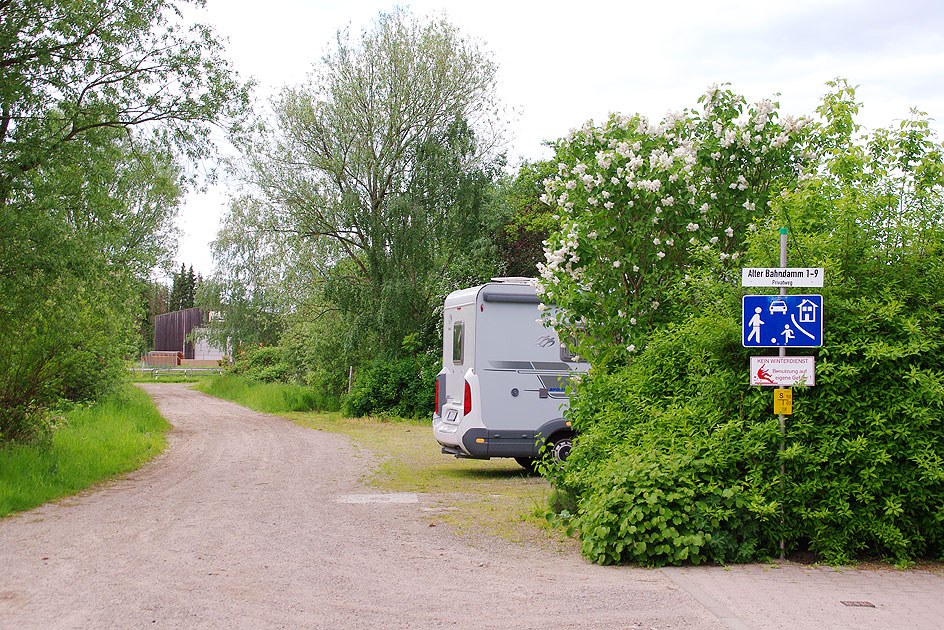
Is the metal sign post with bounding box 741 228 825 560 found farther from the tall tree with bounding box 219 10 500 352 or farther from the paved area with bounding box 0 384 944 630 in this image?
the tall tree with bounding box 219 10 500 352

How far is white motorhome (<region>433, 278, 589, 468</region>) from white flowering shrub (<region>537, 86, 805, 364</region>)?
3.34m

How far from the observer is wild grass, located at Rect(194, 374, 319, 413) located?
2955 centimetres

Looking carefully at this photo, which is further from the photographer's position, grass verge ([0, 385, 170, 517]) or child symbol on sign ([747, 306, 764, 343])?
grass verge ([0, 385, 170, 517])

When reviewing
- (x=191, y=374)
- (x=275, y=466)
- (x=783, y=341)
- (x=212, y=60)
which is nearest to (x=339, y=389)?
(x=275, y=466)

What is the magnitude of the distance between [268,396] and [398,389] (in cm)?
771

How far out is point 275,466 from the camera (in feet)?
47.1

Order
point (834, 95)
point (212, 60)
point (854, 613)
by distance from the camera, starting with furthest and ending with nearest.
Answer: point (212, 60)
point (834, 95)
point (854, 613)

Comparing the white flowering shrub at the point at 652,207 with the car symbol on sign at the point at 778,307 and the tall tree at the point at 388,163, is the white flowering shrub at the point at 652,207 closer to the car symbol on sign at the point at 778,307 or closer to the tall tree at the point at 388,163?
the car symbol on sign at the point at 778,307

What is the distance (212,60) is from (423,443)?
915cm

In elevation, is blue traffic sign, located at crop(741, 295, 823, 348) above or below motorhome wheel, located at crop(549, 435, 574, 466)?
above

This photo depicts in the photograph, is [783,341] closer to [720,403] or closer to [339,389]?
[720,403]

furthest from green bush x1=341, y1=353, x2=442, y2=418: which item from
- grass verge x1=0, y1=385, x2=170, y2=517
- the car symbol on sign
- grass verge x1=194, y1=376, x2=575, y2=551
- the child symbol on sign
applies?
the car symbol on sign

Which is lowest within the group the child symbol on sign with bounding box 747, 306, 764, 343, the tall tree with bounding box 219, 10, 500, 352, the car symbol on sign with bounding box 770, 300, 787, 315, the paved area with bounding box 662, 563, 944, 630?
the paved area with bounding box 662, 563, 944, 630

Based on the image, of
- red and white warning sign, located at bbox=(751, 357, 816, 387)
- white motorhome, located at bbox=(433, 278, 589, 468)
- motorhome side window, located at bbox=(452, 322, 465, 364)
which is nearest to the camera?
red and white warning sign, located at bbox=(751, 357, 816, 387)
